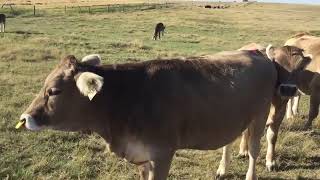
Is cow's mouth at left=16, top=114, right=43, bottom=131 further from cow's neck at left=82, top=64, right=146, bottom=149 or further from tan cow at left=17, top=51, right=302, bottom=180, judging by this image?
cow's neck at left=82, top=64, right=146, bottom=149

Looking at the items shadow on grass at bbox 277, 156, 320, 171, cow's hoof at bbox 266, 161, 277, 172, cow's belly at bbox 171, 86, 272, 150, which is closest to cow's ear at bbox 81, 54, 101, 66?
cow's belly at bbox 171, 86, 272, 150

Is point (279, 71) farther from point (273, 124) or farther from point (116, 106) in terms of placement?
point (116, 106)

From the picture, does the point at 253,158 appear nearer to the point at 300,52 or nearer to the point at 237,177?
the point at 237,177

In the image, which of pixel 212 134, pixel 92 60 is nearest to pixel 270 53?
pixel 212 134

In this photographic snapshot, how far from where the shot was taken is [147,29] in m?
41.2

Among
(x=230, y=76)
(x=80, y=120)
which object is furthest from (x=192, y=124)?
(x=80, y=120)

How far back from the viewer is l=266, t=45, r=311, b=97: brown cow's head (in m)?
6.78

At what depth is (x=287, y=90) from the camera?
22.1ft

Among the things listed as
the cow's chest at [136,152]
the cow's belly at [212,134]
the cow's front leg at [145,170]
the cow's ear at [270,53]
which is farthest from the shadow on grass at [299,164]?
the cow's chest at [136,152]

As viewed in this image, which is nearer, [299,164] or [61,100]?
[61,100]

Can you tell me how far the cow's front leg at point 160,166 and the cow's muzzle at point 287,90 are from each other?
87.9 inches

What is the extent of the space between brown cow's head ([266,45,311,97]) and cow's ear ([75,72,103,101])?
9.93 ft

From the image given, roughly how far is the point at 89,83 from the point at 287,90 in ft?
10.2

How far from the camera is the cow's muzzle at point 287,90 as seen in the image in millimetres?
6750
